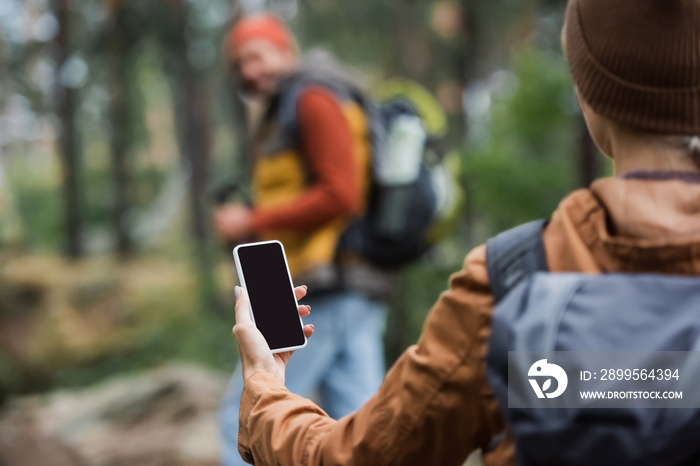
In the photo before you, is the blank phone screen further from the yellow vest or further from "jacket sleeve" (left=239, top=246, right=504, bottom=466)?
the yellow vest

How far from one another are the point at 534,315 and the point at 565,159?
23.0 feet

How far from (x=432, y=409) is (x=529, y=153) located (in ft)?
23.1

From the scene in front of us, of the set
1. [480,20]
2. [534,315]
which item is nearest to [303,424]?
[534,315]

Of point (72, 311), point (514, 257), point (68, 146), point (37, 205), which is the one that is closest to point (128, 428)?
point (514, 257)

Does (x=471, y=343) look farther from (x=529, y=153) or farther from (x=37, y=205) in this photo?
(x=37, y=205)

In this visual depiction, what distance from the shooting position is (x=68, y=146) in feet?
49.6

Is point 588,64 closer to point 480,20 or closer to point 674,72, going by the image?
point 674,72

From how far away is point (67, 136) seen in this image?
1510 centimetres

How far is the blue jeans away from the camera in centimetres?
283

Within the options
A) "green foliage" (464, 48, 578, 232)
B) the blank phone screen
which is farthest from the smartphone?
"green foliage" (464, 48, 578, 232)

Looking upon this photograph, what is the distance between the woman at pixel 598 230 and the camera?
1090mm

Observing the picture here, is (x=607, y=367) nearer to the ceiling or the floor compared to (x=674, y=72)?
nearer to the floor

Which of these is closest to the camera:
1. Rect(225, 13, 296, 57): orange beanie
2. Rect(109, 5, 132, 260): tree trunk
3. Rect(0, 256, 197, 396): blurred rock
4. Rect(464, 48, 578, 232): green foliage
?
Rect(225, 13, 296, 57): orange beanie

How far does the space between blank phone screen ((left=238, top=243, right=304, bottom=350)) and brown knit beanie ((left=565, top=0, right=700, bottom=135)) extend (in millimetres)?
638
